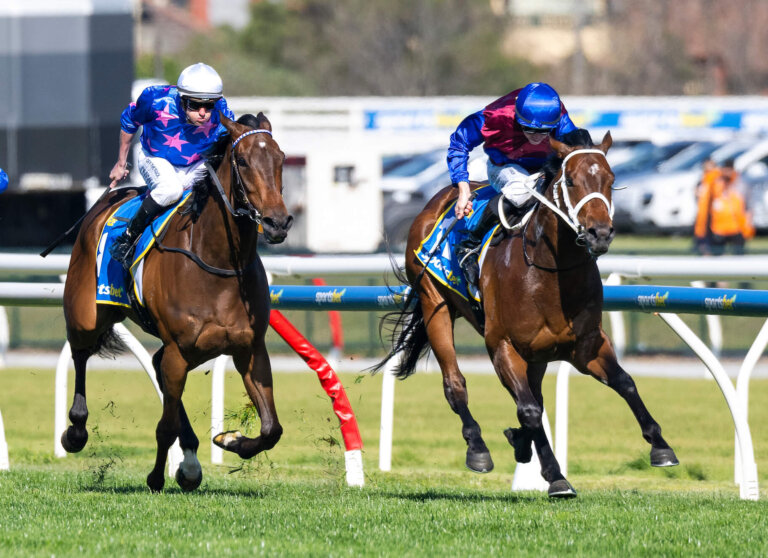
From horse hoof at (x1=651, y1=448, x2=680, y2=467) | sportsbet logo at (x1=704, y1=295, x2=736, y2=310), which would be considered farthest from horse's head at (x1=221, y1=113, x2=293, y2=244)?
sportsbet logo at (x1=704, y1=295, x2=736, y2=310)

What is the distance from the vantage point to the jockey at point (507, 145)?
652cm

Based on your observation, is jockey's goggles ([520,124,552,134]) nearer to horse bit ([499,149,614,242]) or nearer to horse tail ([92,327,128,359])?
horse bit ([499,149,614,242])

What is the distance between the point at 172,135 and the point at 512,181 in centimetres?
168

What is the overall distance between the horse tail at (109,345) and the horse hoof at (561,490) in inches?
105

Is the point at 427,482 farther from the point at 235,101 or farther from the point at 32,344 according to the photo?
the point at 235,101

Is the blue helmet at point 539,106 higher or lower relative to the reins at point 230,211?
higher

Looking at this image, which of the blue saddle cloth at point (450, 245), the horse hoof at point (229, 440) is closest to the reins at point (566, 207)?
the blue saddle cloth at point (450, 245)

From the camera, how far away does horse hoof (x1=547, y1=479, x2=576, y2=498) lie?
5.96m

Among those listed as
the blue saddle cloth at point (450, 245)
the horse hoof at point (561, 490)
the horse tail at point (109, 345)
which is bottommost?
the horse hoof at point (561, 490)

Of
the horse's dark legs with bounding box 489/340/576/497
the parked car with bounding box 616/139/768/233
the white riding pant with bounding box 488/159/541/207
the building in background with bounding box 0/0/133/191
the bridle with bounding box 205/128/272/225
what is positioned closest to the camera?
the horse's dark legs with bounding box 489/340/576/497

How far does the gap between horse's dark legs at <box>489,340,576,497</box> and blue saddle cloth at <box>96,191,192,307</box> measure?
166cm

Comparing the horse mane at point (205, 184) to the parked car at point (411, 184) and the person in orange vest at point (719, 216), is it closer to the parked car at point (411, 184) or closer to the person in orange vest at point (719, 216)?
the person in orange vest at point (719, 216)

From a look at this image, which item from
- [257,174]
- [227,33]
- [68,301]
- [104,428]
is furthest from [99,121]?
[227,33]

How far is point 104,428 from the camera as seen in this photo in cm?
1009
